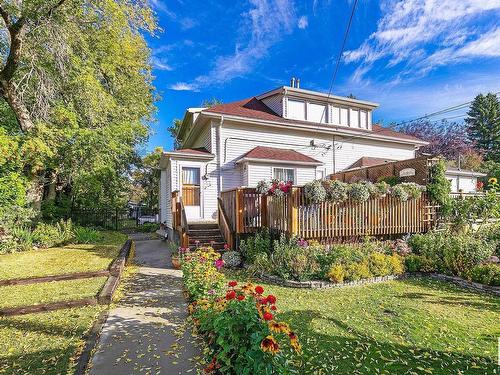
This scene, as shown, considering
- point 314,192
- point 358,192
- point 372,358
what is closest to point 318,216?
point 314,192

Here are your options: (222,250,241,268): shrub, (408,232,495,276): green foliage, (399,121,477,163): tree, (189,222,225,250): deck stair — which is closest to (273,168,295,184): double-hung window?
(189,222,225,250): deck stair

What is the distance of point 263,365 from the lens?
2.08 meters

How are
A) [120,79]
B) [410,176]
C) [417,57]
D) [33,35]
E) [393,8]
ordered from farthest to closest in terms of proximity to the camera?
[120,79]
[417,57]
[410,176]
[33,35]
[393,8]

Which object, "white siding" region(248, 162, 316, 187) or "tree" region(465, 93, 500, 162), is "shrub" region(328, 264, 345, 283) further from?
"tree" region(465, 93, 500, 162)

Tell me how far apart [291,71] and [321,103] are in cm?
312

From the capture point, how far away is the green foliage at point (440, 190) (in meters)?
9.23

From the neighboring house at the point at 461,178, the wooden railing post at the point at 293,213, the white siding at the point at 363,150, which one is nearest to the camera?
the wooden railing post at the point at 293,213

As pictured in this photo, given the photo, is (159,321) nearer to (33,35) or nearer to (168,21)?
(33,35)

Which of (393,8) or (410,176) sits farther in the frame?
(410,176)

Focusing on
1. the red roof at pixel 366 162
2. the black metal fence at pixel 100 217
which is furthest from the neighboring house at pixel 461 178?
the black metal fence at pixel 100 217

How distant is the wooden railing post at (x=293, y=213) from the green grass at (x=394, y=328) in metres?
1.72

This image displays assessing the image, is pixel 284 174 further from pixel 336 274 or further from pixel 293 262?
pixel 336 274

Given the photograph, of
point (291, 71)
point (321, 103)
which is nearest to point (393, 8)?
point (321, 103)

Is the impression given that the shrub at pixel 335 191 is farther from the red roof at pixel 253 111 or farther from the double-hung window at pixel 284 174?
the red roof at pixel 253 111
